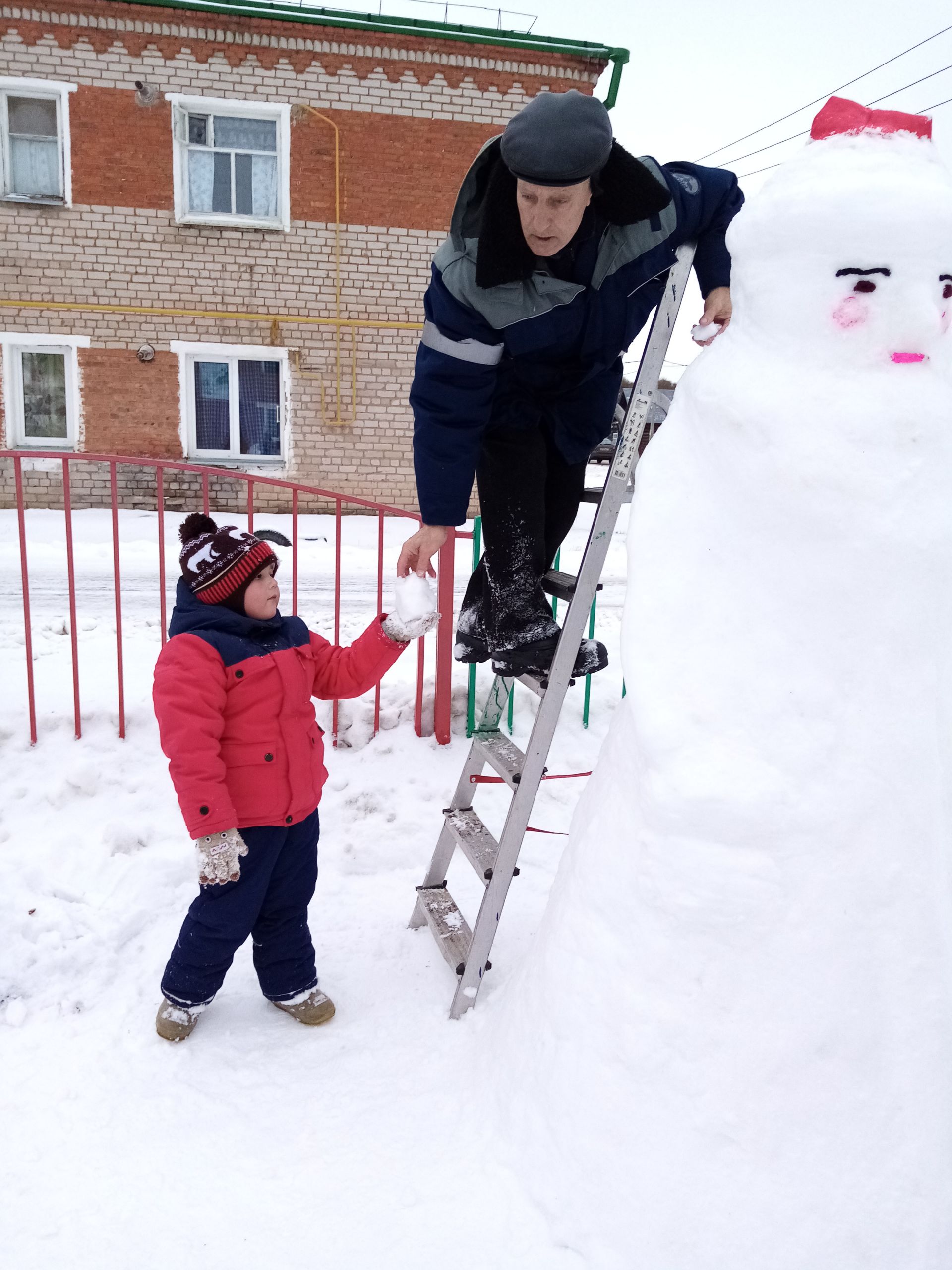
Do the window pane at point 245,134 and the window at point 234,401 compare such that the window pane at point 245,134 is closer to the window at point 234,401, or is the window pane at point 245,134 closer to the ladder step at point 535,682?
the window at point 234,401

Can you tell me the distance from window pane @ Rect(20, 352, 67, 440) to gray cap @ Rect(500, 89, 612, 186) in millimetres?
9913

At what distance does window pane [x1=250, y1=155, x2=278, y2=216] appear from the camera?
9891mm

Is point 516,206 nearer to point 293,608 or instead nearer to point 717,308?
point 717,308

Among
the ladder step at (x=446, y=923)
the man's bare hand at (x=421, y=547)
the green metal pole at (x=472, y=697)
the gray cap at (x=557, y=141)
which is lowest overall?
the ladder step at (x=446, y=923)

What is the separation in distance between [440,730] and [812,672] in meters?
2.69

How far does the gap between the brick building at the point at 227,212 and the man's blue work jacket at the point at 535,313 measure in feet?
28.4

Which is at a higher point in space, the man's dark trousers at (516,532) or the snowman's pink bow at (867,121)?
the snowman's pink bow at (867,121)

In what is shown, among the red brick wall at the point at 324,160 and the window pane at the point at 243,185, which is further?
the window pane at the point at 243,185

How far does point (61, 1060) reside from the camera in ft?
7.11

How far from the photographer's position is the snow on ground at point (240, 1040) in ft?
5.55

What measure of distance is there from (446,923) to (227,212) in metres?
9.83

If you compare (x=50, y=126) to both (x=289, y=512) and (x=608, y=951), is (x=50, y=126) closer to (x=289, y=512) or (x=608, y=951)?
(x=289, y=512)

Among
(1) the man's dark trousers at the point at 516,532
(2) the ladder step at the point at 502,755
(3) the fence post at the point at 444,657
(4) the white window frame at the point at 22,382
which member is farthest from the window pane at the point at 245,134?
(2) the ladder step at the point at 502,755

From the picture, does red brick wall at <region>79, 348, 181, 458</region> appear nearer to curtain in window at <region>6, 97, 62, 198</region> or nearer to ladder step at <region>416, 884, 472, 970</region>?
curtain in window at <region>6, 97, 62, 198</region>
